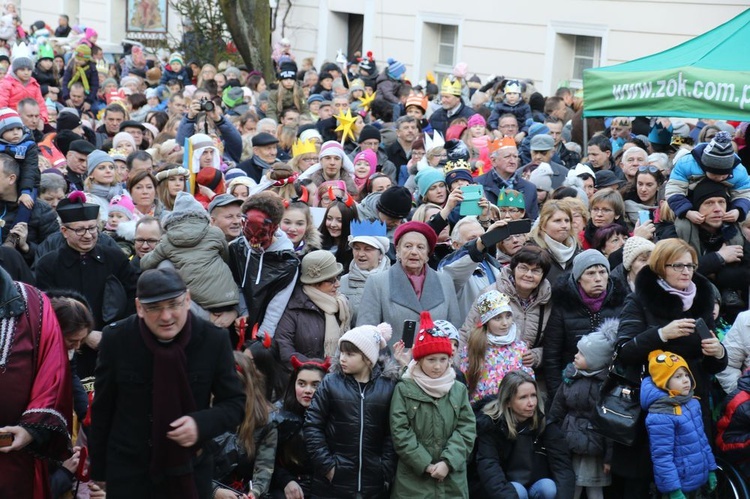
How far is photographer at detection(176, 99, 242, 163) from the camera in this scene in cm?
1092

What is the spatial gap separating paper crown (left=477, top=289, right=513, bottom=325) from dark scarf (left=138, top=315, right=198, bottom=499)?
2.44m

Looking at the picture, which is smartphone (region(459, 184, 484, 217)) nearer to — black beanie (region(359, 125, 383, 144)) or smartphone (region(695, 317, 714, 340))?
smartphone (region(695, 317, 714, 340))

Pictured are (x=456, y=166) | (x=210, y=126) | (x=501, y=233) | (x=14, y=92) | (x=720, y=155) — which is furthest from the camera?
(x=14, y=92)

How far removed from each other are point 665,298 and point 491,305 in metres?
1.02

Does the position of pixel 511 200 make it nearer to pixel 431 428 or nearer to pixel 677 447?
pixel 677 447

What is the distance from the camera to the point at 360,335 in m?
6.16

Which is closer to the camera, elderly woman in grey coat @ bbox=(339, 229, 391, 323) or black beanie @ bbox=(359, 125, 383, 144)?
elderly woman in grey coat @ bbox=(339, 229, 391, 323)

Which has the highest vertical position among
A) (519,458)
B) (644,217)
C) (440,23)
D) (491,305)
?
(440,23)

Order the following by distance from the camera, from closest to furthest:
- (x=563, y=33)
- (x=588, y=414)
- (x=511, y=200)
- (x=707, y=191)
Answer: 1. (x=588, y=414)
2. (x=707, y=191)
3. (x=511, y=200)
4. (x=563, y=33)

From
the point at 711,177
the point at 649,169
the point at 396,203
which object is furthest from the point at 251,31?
the point at 711,177

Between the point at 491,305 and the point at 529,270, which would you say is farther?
the point at 529,270

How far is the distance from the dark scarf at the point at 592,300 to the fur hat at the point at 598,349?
0.98 ft

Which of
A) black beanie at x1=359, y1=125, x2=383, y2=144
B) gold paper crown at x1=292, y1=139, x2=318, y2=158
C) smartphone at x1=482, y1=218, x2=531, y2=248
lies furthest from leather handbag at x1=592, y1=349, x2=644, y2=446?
black beanie at x1=359, y1=125, x2=383, y2=144

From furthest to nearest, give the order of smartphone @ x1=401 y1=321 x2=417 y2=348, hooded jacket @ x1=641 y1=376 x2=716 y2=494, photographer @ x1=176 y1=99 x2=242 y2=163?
photographer @ x1=176 y1=99 x2=242 y2=163 → smartphone @ x1=401 y1=321 x2=417 y2=348 → hooded jacket @ x1=641 y1=376 x2=716 y2=494
